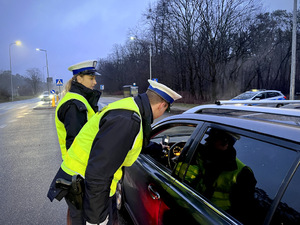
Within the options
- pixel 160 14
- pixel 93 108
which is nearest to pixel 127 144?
pixel 93 108

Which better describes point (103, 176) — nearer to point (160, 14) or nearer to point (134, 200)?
point (134, 200)

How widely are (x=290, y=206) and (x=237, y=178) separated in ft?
1.40

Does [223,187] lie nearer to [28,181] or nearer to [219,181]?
[219,181]

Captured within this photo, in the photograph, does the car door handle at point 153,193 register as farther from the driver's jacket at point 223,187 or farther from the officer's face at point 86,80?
the officer's face at point 86,80

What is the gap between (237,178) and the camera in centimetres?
142

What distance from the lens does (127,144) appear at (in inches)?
52.6

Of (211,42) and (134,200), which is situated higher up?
(211,42)

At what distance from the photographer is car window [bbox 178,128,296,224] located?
111 cm

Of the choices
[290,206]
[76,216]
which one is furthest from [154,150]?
[290,206]

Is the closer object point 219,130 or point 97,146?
point 97,146

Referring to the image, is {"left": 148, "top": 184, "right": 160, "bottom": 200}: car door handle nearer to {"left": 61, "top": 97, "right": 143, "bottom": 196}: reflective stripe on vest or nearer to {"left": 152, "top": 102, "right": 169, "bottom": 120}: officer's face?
{"left": 61, "top": 97, "right": 143, "bottom": 196}: reflective stripe on vest

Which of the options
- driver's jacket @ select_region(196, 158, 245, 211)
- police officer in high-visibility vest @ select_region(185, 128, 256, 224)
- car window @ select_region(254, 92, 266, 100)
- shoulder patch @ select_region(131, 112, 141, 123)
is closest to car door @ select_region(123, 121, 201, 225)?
police officer in high-visibility vest @ select_region(185, 128, 256, 224)

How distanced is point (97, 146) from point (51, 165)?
430 cm

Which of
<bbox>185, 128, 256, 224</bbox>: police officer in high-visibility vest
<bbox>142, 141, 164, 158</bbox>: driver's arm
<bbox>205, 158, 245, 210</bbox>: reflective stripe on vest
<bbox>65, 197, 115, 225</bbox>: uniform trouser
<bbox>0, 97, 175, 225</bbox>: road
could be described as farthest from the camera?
<bbox>0, 97, 175, 225</bbox>: road
